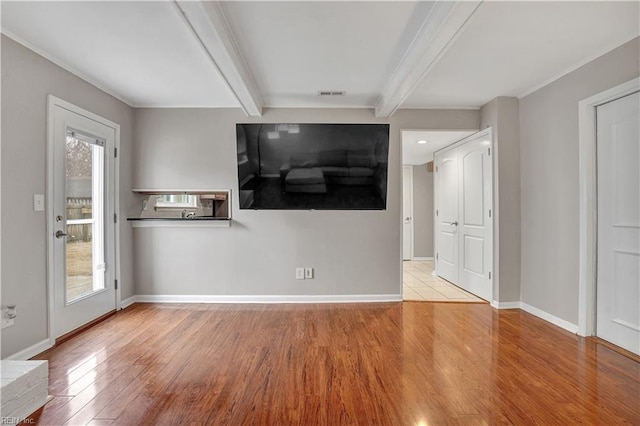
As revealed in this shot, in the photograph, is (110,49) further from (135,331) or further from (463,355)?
(463,355)

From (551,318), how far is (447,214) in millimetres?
2044

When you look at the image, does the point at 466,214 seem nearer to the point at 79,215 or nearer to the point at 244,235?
the point at 244,235

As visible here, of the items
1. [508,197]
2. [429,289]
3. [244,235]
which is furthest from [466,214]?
[244,235]

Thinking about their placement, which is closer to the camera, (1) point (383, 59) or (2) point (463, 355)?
(2) point (463, 355)

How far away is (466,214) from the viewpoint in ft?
13.9

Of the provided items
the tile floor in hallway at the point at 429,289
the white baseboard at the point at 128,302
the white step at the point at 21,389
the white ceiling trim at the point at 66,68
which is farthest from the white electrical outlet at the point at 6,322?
the tile floor in hallway at the point at 429,289

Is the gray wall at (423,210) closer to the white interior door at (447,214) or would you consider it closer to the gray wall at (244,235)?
the white interior door at (447,214)

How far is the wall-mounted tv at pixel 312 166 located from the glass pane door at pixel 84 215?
4.63 feet

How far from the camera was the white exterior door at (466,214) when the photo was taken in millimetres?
3719

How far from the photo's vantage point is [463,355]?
2.38 meters

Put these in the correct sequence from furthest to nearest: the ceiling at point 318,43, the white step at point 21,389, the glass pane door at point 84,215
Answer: the glass pane door at point 84,215
the ceiling at point 318,43
the white step at point 21,389

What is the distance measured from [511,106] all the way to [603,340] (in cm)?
239

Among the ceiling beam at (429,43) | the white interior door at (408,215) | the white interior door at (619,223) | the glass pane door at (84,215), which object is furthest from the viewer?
the white interior door at (408,215)

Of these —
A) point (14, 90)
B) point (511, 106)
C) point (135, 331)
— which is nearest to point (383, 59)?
point (511, 106)
